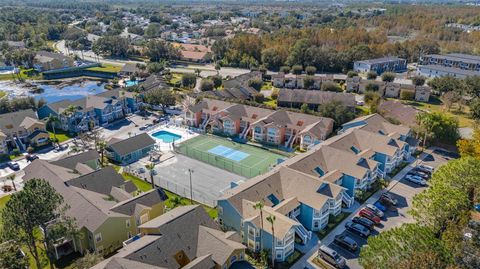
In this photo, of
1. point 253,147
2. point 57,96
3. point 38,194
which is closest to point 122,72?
point 57,96

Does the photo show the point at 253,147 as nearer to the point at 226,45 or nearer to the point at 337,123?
the point at 337,123

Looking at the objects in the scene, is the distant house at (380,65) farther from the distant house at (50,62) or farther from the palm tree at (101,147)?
the distant house at (50,62)

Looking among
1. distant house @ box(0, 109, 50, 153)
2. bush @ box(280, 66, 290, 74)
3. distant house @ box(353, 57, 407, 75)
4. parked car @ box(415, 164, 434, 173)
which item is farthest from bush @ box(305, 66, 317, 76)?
distant house @ box(0, 109, 50, 153)

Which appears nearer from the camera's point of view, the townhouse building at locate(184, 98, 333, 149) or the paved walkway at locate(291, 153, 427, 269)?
the paved walkway at locate(291, 153, 427, 269)

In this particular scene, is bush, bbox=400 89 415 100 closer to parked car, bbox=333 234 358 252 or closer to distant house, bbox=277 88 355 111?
distant house, bbox=277 88 355 111

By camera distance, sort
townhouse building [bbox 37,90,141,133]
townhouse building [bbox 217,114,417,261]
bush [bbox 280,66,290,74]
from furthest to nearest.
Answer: bush [bbox 280,66,290,74] < townhouse building [bbox 37,90,141,133] < townhouse building [bbox 217,114,417,261]
